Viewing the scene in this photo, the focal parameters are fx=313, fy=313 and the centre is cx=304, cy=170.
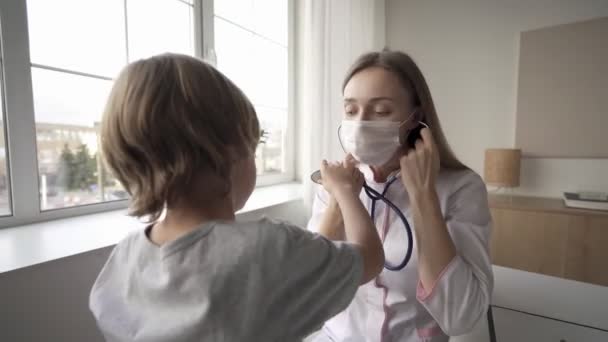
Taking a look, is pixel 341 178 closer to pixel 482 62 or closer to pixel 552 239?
pixel 552 239

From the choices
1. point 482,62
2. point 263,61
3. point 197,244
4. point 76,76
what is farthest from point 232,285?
point 482,62

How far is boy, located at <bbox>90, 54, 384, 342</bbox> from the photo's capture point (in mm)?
503

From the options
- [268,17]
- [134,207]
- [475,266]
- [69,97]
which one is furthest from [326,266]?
[268,17]

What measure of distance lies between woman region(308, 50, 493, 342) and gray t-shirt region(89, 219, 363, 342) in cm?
33

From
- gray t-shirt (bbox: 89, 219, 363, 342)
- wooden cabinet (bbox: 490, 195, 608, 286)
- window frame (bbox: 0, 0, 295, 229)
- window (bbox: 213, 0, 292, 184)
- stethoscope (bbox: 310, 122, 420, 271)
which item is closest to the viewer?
gray t-shirt (bbox: 89, 219, 363, 342)

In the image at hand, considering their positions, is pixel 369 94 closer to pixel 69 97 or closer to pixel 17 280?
pixel 17 280

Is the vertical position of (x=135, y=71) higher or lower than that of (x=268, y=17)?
lower

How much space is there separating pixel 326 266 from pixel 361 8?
8.65 feet

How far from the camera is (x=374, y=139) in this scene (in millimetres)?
1026

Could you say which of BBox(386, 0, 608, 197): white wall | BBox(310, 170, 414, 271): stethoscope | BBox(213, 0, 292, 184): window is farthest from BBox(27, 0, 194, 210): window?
BBox(386, 0, 608, 197): white wall

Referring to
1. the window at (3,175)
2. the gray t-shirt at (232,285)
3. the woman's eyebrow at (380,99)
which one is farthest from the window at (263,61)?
the gray t-shirt at (232,285)

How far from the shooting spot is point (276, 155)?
2.77 m

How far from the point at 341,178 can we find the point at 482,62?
253 cm

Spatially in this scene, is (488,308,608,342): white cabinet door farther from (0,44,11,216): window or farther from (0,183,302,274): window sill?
(0,44,11,216): window
